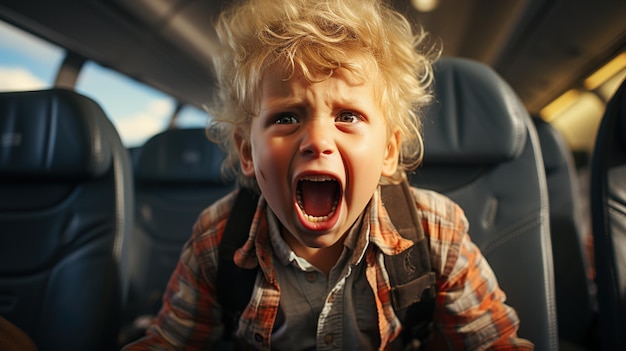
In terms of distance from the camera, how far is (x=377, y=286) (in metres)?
0.87

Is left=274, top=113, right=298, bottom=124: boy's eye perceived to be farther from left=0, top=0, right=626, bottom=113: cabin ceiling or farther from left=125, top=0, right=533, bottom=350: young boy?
left=0, top=0, right=626, bottom=113: cabin ceiling

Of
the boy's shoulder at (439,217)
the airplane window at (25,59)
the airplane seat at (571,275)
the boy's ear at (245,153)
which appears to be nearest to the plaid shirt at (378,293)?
the boy's shoulder at (439,217)

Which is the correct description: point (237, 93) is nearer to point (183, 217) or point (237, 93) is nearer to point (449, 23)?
point (183, 217)

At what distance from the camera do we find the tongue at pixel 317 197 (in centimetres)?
75

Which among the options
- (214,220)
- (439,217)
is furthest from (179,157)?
(439,217)

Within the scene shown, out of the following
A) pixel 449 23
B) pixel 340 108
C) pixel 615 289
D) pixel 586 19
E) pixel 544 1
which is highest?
pixel 449 23

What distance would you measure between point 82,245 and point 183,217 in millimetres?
1166

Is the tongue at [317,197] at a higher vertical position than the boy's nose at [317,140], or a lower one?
lower

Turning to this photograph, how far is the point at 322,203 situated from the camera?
75 cm

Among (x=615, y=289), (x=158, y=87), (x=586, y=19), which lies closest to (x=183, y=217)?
(x=158, y=87)

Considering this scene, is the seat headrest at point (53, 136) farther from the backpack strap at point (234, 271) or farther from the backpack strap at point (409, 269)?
the backpack strap at point (409, 269)

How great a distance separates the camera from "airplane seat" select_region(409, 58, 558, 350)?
1013 mm

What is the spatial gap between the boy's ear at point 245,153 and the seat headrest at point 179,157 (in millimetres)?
1474

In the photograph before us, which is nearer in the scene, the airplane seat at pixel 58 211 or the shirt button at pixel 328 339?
the shirt button at pixel 328 339
